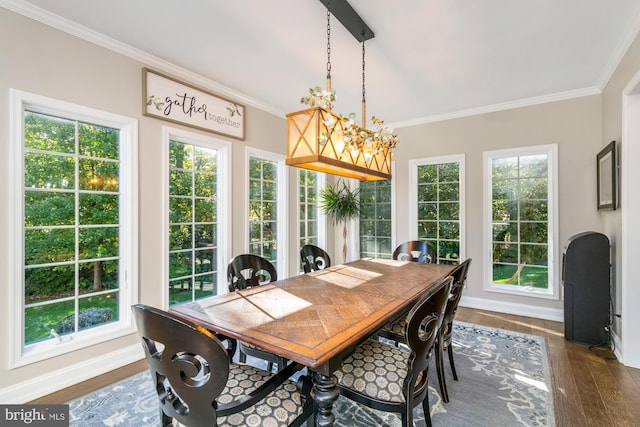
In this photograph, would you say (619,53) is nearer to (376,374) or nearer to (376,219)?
(376,219)

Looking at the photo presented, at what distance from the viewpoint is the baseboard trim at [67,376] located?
210 cm

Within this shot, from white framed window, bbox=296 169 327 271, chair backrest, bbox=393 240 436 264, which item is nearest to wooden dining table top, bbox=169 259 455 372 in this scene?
chair backrest, bbox=393 240 436 264

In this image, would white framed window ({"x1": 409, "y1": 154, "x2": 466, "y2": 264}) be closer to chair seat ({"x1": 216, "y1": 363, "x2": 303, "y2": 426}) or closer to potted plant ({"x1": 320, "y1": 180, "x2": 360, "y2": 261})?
potted plant ({"x1": 320, "y1": 180, "x2": 360, "y2": 261})

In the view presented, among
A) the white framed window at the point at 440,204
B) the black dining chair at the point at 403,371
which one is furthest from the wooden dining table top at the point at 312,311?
the white framed window at the point at 440,204

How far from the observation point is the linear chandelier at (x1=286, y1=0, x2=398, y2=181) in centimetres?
204

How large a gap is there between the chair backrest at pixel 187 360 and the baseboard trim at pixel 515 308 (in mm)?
4079

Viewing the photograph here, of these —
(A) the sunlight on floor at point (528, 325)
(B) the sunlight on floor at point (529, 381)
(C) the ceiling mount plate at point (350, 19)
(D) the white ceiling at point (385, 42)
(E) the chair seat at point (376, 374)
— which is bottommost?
(A) the sunlight on floor at point (528, 325)

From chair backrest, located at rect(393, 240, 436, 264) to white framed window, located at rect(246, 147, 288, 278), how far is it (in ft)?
5.45

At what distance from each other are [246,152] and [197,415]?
312 cm

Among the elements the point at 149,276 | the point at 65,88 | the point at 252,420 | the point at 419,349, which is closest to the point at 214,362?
the point at 252,420

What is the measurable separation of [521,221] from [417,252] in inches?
61.4

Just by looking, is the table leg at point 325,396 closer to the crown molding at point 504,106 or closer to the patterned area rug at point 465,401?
the patterned area rug at point 465,401

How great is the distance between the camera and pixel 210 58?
285 cm

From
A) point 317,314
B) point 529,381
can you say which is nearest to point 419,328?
point 317,314
